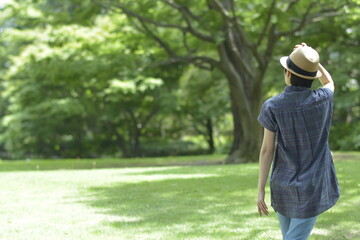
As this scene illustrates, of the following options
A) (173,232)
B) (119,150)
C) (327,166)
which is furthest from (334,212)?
(119,150)

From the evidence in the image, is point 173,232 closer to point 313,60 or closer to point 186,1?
point 313,60

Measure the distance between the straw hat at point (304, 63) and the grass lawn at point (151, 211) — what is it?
299 centimetres

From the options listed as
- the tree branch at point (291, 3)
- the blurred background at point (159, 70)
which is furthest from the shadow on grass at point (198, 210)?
the tree branch at point (291, 3)

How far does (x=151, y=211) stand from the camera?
26.1 feet

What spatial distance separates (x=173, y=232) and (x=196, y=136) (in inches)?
1402

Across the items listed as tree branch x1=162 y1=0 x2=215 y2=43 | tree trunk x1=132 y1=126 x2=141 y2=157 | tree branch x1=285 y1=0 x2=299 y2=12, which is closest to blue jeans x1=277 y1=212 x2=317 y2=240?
tree branch x1=285 y1=0 x2=299 y2=12

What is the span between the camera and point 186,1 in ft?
58.0

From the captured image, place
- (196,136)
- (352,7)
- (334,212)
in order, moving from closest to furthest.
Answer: (334,212)
(352,7)
(196,136)

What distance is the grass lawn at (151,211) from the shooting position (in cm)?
639

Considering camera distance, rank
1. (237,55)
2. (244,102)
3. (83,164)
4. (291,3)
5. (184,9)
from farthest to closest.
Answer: (83,164), (244,102), (237,55), (184,9), (291,3)

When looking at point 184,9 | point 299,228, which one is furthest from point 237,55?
point 299,228

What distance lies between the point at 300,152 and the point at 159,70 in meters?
19.1

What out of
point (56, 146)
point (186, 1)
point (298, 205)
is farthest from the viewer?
point (56, 146)

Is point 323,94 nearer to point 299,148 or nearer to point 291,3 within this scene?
point 299,148
